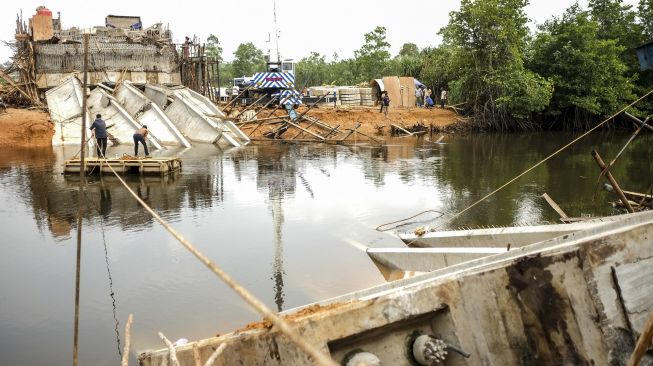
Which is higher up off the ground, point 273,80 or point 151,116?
point 273,80

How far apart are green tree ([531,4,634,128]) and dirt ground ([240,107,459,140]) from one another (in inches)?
244

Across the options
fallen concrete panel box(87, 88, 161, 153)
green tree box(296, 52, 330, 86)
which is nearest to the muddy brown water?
fallen concrete panel box(87, 88, 161, 153)

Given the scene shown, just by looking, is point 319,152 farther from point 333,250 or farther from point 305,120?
point 333,250

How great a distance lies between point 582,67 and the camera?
101 feet

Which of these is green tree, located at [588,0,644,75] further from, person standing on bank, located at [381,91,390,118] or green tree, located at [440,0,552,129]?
person standing on bank, located at [381,91,390,118]

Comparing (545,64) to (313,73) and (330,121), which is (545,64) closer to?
A: (330,121)

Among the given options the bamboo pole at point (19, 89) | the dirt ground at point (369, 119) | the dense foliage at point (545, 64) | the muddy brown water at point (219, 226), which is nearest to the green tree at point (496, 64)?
the dense foliage at point (545, 64)

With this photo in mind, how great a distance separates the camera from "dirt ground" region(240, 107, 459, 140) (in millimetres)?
28422

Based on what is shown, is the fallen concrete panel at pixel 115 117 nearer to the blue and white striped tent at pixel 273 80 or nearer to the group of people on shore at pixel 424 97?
the blue and white striped tent at pixel 273 80

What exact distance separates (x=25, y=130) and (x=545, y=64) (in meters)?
27.7

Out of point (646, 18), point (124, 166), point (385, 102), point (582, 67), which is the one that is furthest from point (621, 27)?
point (124, 166)

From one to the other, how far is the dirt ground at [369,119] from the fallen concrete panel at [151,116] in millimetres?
4629

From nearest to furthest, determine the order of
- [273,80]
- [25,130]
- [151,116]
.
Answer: [25,130]
[151,116]
[273,80]

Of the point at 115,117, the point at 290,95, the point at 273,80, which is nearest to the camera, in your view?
the point at 115,117
